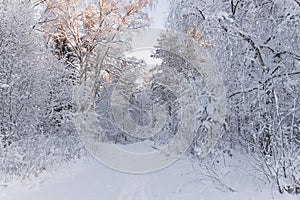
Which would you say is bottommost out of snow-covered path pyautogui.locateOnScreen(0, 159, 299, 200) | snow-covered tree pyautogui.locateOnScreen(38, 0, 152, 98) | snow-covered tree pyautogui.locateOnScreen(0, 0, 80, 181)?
snow-covered path pyautogui.locateOnScreen(0, 159, 299, 200)

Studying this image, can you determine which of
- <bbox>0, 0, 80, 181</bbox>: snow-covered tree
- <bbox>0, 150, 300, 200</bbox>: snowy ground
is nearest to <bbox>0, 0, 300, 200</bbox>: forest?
<bbox>0, 0, 80, 181</bbox>: snow-covered tree

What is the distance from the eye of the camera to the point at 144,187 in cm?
440

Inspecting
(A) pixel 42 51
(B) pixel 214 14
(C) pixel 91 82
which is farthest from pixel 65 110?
(B) pixel 214 14

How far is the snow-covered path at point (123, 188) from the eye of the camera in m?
3.62

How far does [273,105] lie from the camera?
13.0ft

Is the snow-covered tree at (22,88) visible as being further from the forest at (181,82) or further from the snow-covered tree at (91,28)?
the snow-covered tree at (91,28)

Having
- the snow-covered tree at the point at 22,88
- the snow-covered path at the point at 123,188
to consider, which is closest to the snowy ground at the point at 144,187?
the snow-covered path at the point at 123,188

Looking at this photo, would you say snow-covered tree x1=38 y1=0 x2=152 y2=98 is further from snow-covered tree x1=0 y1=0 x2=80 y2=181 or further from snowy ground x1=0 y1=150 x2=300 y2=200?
snowy ground x1=0 y1=150 x2=300 y2=200

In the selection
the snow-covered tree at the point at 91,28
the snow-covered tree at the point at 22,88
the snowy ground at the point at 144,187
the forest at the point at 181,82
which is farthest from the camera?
the snow-covered tree at the point at 91,28

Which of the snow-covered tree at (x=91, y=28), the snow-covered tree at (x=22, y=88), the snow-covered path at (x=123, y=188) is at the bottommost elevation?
the snow-covered path at (x=123, y=188)

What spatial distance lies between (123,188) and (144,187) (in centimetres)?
32

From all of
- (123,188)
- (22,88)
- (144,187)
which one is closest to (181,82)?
(22,88)

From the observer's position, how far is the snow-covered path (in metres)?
3.62

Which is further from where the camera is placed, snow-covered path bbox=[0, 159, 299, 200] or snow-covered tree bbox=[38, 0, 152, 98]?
snow-covered tree bbox=[38, 0, 152, 98]
